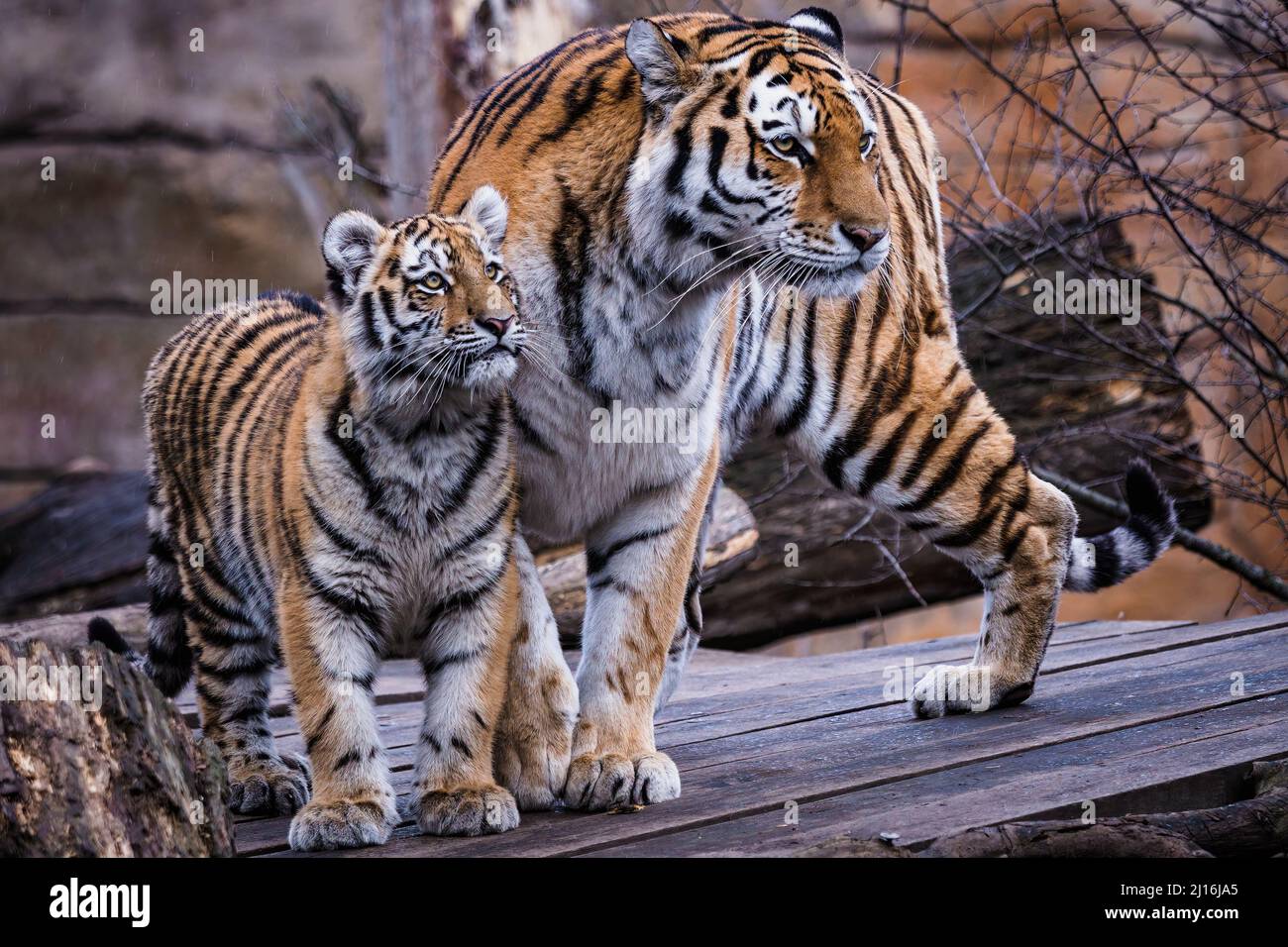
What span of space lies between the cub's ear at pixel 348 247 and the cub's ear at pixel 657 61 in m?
0.61

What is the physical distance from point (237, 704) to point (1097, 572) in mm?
2230

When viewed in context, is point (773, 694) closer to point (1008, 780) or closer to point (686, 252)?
point (1008, 780)

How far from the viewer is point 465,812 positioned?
2.58 metres

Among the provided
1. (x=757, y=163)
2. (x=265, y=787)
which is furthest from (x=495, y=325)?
(x=265, y=787)

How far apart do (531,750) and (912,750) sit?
0.85 m

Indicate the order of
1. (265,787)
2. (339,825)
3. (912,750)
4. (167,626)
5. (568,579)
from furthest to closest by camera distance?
(568,579)
(167,626)
(912,750)
(265,787)
(339,825)

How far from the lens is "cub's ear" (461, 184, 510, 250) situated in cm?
278

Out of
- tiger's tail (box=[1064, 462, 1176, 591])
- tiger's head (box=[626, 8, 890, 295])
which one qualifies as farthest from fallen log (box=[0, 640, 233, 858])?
tiger's tail (box=[1064, 462, 1176, 591])

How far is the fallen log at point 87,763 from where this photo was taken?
2.00 meters

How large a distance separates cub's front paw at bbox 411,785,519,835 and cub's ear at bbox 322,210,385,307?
36.1 inches

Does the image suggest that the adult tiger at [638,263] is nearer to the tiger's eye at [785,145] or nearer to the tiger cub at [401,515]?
the tiger's eye at [785,145]

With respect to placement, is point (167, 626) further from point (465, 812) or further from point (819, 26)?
point (819, 26)

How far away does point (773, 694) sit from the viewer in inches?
161
